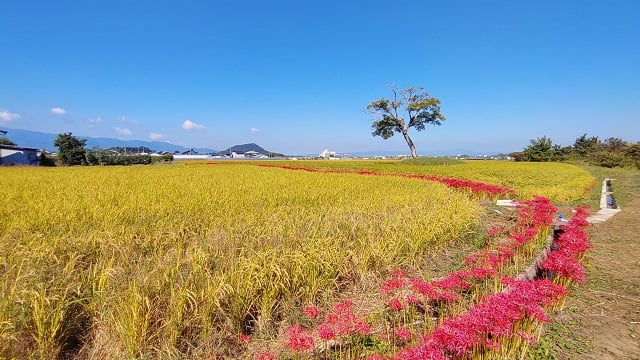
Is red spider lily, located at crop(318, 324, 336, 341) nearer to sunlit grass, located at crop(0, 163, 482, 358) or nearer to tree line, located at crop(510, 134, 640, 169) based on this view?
sunlit grass, located at crop(0, 163, 482, 358)

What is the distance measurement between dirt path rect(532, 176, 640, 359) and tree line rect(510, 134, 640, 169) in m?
40.3

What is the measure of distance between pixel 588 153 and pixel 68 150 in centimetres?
7134

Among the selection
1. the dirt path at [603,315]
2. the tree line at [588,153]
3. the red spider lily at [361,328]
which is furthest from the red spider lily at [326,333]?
the tree line at [588,153]

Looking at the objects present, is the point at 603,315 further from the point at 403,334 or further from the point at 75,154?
the point at 75,154

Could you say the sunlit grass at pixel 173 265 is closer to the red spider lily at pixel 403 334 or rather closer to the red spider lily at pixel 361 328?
the red spider lily at pixel 361 328

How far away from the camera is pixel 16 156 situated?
112ft

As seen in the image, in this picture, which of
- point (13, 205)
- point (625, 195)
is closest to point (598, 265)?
point (13, 205)

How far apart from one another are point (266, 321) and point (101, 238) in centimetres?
237

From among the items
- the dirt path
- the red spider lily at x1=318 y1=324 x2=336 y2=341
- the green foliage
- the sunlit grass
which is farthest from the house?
the dirt path

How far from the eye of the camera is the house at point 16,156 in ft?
110

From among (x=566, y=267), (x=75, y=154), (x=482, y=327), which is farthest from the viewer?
(x=75, y=154)

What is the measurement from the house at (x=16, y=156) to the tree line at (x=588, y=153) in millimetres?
63804

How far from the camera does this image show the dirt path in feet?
8.17

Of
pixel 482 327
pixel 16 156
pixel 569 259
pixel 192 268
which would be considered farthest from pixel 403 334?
pixel 16 156
